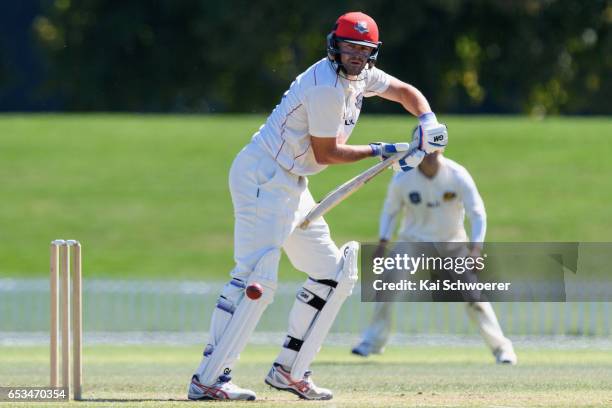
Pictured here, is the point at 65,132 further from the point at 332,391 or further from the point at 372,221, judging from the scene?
the point at 332,391

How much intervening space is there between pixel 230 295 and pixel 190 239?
1218 centimetres

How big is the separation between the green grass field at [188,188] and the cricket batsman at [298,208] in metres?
10.5

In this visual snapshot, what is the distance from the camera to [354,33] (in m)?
6.91

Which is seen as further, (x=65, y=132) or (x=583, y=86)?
(x=583, y=86)

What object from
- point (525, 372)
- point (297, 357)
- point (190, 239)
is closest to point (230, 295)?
point (297, 357)

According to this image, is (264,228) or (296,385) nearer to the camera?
(264,228)

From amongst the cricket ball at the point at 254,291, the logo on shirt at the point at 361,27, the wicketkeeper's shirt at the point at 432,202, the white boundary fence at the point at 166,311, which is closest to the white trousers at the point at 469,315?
the wicketkeeper's shirt at the point at 432,202

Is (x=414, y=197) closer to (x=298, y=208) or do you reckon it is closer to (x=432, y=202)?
(x=432, y=202)

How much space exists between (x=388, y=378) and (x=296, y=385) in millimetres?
1317

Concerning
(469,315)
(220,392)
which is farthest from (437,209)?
(220,392)

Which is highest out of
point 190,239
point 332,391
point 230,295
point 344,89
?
point 344,89

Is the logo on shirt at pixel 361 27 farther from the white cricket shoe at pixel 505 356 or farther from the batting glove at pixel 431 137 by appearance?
the white cricket shoe at pixel 505 356

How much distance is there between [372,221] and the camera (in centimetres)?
1925

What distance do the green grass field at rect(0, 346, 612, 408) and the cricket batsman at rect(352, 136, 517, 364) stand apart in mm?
333
